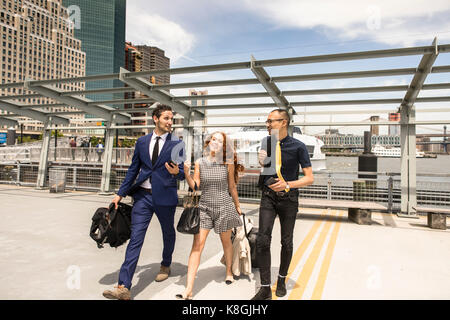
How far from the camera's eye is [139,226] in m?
3.45

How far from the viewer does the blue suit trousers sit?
3.26 meters

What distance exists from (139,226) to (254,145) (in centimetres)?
1279

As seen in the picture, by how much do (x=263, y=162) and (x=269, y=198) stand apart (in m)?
0.39

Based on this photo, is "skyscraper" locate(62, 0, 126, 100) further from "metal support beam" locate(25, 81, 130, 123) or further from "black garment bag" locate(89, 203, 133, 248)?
"black garment bag" locate(89, 203, 133, 248)

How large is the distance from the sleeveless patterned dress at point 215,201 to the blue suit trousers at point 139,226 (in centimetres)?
43

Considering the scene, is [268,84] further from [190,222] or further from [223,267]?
[190,222]

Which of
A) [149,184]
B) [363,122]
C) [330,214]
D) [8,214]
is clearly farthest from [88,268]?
[363,122]

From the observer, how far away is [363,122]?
8.80 metres

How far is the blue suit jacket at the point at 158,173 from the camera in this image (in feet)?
11.5

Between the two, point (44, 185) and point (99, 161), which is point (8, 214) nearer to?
point (44, 185)

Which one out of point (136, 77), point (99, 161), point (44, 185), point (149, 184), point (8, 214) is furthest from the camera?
point (99, 161)

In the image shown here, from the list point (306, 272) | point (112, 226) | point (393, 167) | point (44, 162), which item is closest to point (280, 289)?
point (306, 272)

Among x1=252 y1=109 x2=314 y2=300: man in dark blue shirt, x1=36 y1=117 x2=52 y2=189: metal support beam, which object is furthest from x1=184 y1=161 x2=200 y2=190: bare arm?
x1=36 y1=117 x2=52 y2=189: metal support beam

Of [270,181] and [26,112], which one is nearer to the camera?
[270,181]
